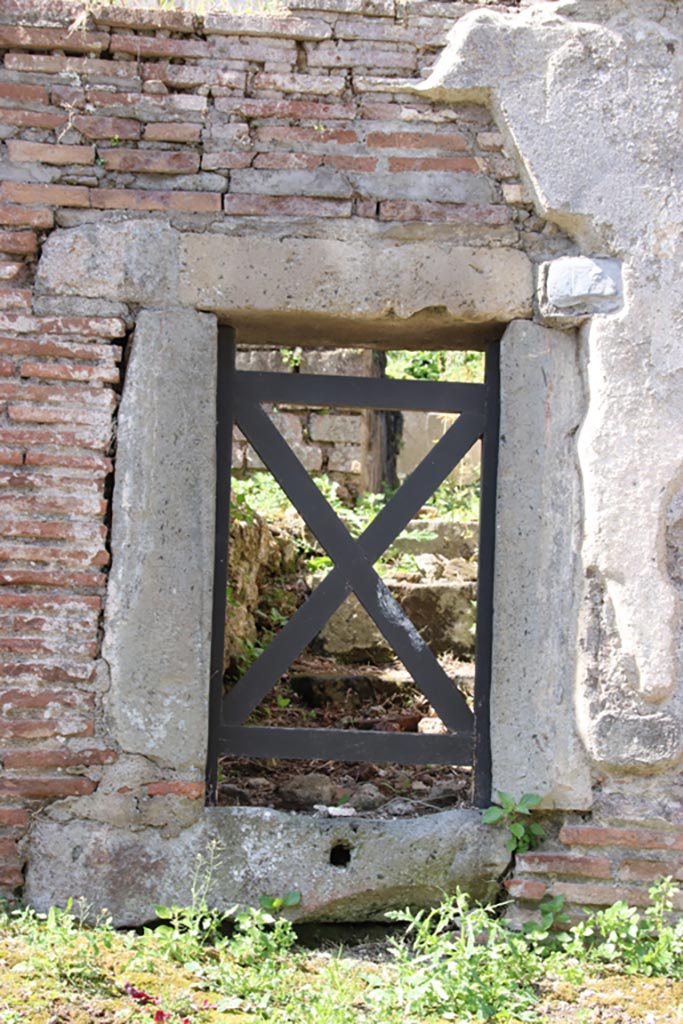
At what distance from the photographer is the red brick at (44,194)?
3502mm

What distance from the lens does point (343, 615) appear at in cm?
587

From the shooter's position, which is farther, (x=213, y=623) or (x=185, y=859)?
(x=213, y=623)

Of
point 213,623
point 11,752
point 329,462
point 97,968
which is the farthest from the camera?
point 329,462

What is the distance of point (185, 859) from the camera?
3402mm

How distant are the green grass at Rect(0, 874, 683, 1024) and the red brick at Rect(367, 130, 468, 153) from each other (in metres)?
2.46

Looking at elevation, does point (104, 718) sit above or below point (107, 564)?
below

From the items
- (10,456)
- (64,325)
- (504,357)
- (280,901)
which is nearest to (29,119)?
(64,325)

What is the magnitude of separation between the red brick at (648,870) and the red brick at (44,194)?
2844mm

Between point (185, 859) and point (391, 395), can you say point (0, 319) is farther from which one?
point (185, 859)

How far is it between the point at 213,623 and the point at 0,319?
1249 millimetres

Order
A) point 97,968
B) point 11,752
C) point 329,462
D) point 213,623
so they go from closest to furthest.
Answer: point 97,968 → point 11,752 → point 213,623 → point 329,462

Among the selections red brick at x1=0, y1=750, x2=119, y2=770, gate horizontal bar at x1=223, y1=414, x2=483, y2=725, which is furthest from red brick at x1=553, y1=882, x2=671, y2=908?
red brick at x1=0, y1=750, x2=119, y2=770

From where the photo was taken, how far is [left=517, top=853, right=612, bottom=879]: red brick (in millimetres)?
3398

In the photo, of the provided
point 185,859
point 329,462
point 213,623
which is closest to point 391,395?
point 213,623
